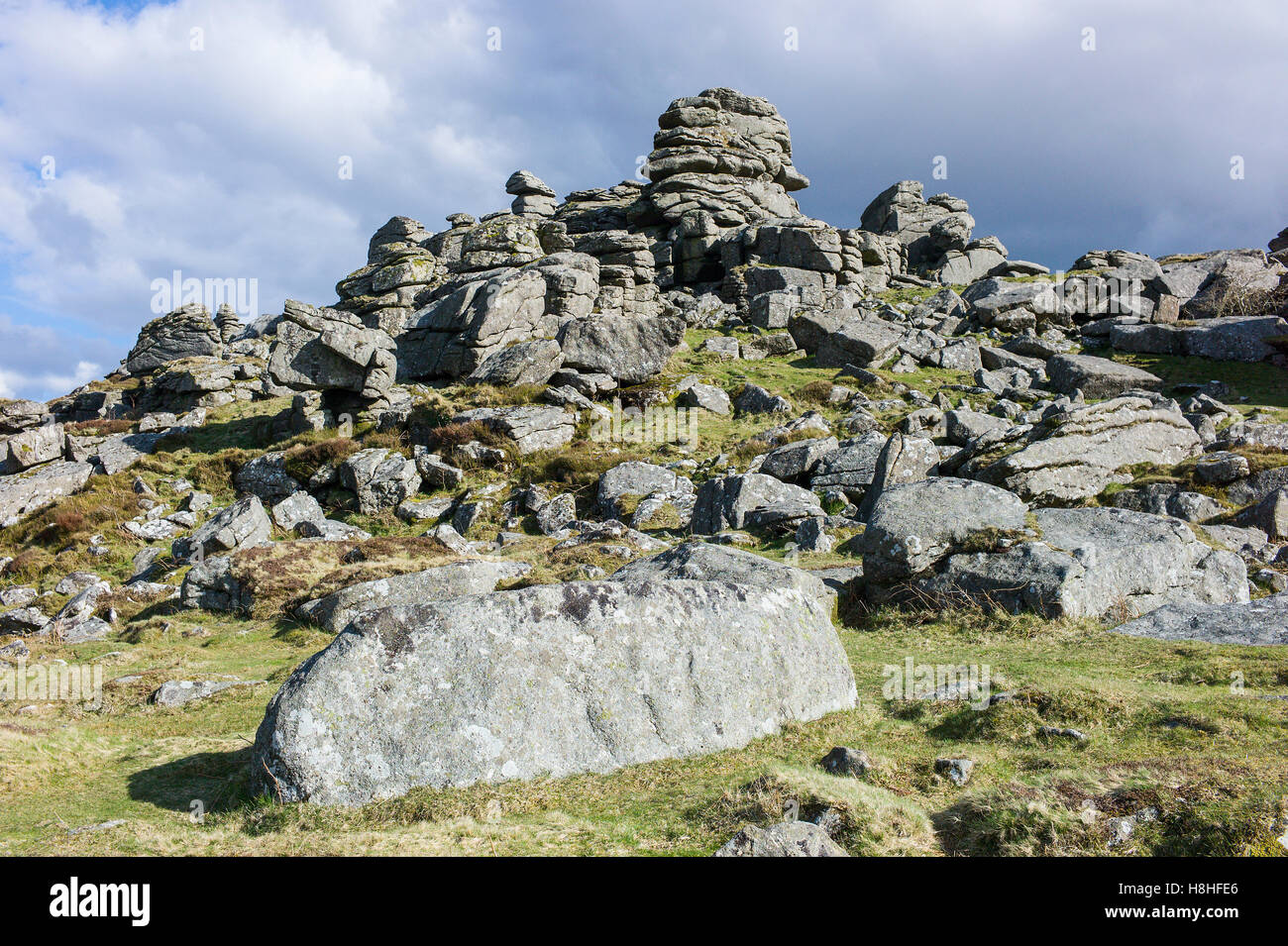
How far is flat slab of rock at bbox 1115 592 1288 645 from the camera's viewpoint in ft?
40.3

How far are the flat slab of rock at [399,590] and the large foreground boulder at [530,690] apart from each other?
9.89 m

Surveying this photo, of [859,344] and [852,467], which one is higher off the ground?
[859,344]

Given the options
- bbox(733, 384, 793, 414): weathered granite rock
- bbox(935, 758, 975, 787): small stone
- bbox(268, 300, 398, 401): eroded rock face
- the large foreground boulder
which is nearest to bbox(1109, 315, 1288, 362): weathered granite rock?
bbox(733, 384, 793, 414): weathered granite rock

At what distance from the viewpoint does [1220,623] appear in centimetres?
1301

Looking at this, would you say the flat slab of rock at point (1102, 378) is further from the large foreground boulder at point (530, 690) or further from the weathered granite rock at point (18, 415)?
the weathered granite rock at point (18, 415)

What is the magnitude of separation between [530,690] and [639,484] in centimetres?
2251

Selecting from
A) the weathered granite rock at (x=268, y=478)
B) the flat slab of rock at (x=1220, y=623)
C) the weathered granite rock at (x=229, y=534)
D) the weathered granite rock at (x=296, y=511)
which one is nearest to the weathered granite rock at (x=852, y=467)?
the flat slab of rock at (x=1220, y=623)

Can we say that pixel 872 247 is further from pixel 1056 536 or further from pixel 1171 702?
pixel 1171 702

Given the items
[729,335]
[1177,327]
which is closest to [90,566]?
[729,335]

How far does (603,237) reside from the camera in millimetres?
69562

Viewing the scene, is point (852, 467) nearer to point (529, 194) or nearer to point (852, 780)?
point (852, 780)

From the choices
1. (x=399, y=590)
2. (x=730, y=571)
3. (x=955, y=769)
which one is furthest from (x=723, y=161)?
(x=955, y=769)

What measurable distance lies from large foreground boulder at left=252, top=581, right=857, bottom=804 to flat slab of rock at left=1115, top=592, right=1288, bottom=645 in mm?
7419

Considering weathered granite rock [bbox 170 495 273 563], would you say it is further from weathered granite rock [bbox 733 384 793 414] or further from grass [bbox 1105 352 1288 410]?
grass [bbox 1105 352 1288 410]
